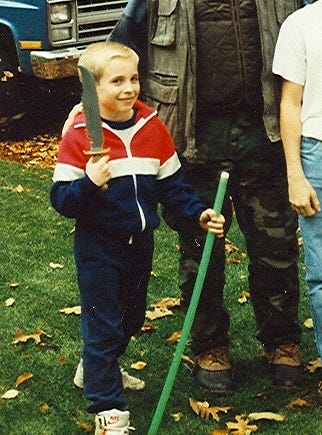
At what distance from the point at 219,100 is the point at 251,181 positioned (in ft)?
1.29

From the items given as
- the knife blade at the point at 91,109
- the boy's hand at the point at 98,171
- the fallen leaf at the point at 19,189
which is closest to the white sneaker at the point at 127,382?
the boy's hand at the point at 98,171

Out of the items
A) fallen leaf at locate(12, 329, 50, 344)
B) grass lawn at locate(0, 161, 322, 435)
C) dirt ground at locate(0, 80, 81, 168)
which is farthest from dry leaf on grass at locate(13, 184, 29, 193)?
fallen leaf at locate(12, 329, 50, 344)

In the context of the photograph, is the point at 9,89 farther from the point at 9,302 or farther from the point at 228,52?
the point at 228,52

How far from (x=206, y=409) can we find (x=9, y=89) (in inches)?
257

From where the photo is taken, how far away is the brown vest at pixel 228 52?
4281 mm

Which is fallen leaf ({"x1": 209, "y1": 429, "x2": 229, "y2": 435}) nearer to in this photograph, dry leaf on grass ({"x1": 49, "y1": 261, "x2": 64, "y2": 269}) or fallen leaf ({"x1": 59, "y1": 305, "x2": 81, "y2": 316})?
fallen leaf ({"x1": 59, "y1": 305, "x2": 81, "y2": 316})

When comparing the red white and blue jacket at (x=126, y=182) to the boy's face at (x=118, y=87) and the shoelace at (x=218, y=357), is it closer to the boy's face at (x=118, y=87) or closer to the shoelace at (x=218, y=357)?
the boy's face at (x=118, y=87)

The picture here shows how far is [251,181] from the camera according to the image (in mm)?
4535

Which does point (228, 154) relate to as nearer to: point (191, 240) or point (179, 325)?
point (191, 240)

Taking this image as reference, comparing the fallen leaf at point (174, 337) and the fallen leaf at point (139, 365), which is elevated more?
the fallen leaf at point (139, 365)

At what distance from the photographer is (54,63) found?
960 centimetres

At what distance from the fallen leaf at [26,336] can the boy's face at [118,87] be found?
72.3 inches

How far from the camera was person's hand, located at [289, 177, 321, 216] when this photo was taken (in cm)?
401

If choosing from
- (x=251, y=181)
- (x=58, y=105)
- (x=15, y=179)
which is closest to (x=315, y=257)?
(x=251, y=181)
